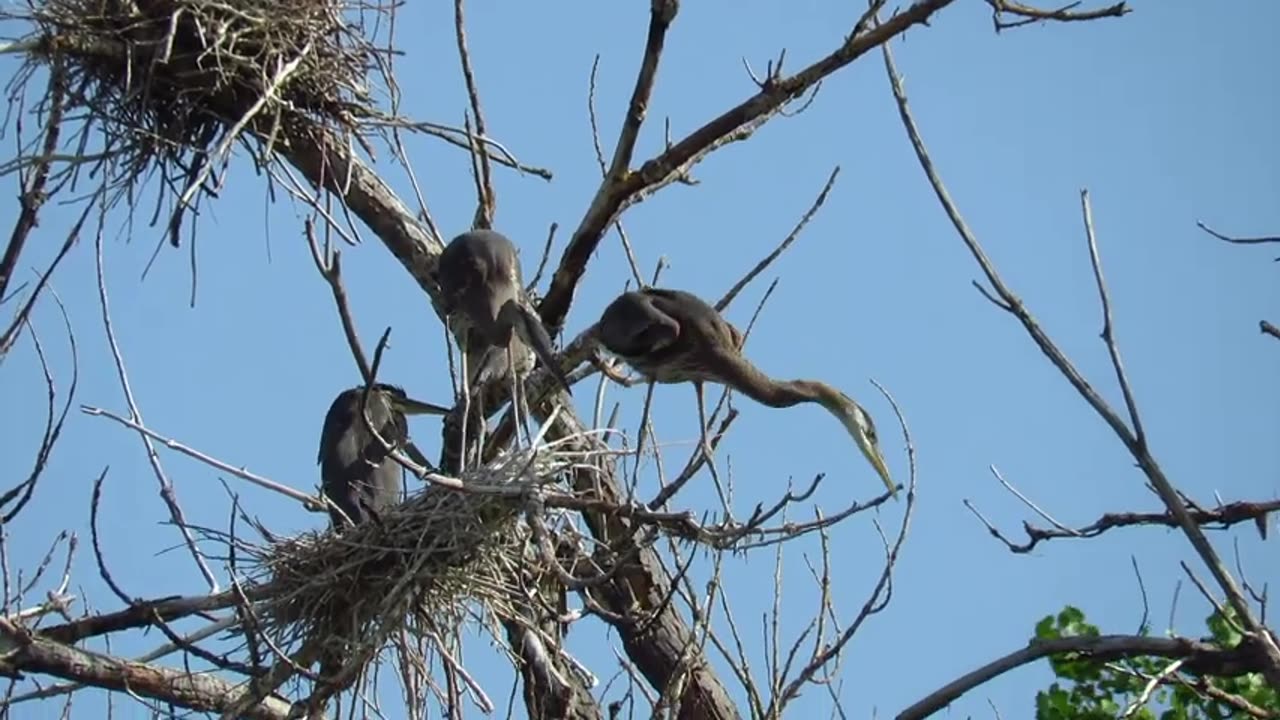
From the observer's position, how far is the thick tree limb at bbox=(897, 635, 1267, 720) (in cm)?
344

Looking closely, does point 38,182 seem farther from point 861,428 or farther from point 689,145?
point 861,428

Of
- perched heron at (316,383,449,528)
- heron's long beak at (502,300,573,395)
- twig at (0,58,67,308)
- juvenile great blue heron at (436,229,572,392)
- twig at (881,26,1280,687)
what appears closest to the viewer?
twig at (881,26,1280,687)

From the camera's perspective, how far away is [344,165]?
5.95m

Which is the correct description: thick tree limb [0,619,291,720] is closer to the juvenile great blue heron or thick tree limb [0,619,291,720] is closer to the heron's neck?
the juvenile great blue heron

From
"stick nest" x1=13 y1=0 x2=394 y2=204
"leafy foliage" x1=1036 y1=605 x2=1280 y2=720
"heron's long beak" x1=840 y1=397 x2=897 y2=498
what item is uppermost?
"stick nest" x1=13 y1=0 x2=394 y2=204

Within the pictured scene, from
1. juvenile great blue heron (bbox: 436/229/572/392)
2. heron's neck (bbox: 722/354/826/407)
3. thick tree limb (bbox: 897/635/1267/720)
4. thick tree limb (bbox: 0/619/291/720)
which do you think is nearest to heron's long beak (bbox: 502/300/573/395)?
juvenile great blue heron (bbox: 436/229/572/392)

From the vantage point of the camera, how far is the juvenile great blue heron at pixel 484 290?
5.92m

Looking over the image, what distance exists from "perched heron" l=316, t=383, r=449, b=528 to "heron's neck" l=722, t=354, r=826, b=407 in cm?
105

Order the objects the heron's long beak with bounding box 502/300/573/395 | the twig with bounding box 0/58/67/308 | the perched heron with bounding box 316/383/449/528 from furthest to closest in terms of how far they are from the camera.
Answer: the perched heron with bounding box 316/383/449/528 < the heron's long beak with bounding box 502/300/573/395 < the twig with bounding box 0/58/67/308

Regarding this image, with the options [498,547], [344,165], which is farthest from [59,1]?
[498,547]

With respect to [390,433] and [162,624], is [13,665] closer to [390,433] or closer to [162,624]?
[162,624]

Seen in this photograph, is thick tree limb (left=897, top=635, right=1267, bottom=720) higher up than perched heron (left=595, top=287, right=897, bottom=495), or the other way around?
perched heron (left=595, top=287, right=897, bottom=495)

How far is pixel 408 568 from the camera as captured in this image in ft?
15.9

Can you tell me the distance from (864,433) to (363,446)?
1.71 m
